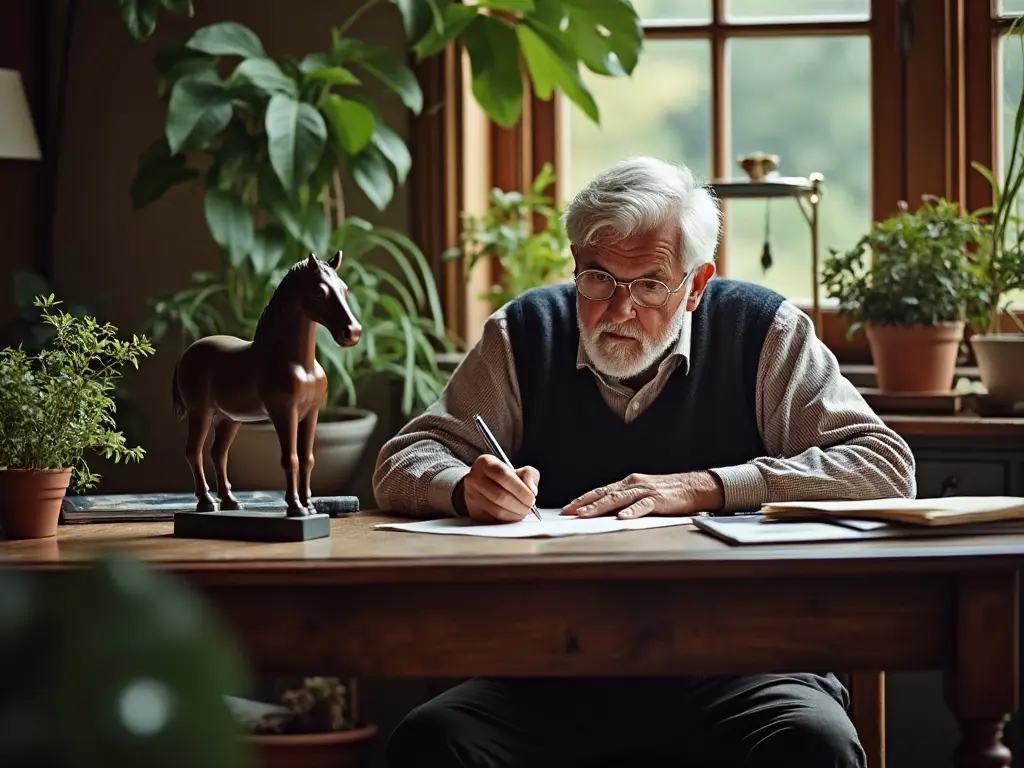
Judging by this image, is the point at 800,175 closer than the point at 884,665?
No

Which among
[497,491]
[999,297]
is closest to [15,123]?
[497,491]

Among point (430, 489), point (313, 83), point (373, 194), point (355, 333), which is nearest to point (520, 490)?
point (430, 489)

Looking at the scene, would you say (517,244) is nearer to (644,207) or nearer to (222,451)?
(644,207)

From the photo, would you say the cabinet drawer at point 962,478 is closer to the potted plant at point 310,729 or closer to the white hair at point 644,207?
the white hair at point 644,207

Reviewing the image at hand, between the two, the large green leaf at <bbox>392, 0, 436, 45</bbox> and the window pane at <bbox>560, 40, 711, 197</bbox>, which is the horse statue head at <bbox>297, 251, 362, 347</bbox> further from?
the window pane at <bbox>560, 40, 711, 197</bbox>

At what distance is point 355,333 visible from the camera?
67.6 inches

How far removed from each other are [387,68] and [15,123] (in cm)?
84

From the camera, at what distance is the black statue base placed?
1.73 metres

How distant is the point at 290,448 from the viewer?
173cm

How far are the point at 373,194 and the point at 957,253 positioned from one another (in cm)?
126

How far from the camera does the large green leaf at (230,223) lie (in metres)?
2.89

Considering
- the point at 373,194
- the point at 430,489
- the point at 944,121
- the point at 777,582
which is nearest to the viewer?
the point at 777,582

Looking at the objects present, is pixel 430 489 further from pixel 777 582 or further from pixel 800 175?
pixel 800 175

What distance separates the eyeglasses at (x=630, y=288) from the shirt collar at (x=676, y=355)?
0.10 meters
